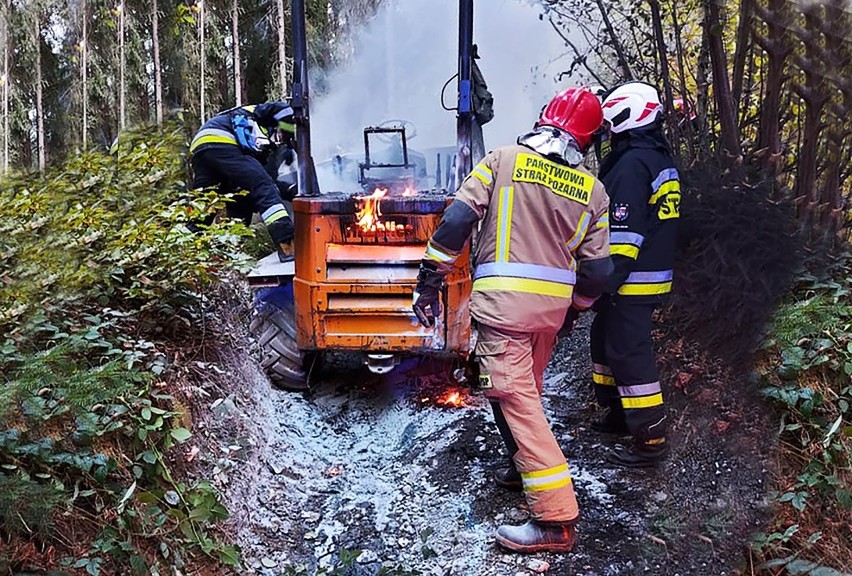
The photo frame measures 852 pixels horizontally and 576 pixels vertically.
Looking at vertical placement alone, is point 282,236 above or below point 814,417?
above

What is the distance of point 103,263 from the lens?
364 centimetres

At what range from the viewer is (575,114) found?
3.12 metres

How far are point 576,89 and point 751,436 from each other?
1.94 metres

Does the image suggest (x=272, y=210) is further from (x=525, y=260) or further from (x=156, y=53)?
(x=156, y=53)

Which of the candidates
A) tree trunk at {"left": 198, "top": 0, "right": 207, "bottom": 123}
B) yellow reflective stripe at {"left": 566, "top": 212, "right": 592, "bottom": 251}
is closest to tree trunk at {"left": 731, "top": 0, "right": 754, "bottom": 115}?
yellow reflective stripe at {"left": 566, "top": 212, "right": 592, "bottom": 251}

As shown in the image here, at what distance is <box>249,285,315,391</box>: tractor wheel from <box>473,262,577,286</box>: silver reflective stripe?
80.1 inches

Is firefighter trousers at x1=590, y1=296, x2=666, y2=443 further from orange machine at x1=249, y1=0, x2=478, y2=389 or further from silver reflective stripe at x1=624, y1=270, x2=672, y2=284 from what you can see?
orange machine at x1=249, y1=0, x2=478, y2=389

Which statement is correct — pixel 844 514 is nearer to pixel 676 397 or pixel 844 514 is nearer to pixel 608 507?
pixel 608 507

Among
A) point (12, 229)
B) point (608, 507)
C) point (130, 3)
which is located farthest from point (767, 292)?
point (130, 3)

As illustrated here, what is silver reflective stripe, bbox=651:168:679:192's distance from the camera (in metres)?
3.52

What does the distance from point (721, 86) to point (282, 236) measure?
324cm

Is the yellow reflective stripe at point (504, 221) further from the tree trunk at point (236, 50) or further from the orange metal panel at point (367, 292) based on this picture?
the tree trunk at point (236, 50)

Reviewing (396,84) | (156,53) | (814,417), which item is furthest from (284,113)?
(156,53)

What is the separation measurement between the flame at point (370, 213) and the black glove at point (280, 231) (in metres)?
1.03
